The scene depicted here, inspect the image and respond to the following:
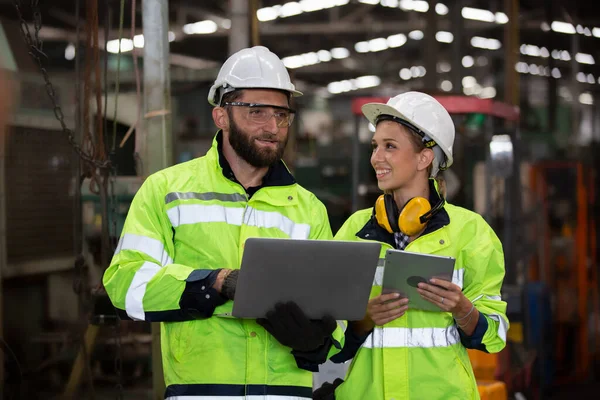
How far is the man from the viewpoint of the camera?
248 cm

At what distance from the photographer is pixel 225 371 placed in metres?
2.57

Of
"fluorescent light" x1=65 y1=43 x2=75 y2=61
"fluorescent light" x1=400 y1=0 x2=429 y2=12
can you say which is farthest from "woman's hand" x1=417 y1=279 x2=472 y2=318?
"fluorescent light" x1=400 y1=0 x2=429 y2=12

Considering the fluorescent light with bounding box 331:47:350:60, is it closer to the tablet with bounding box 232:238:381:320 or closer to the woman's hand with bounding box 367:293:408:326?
the woman's hand with bounding box 367:293:408:326

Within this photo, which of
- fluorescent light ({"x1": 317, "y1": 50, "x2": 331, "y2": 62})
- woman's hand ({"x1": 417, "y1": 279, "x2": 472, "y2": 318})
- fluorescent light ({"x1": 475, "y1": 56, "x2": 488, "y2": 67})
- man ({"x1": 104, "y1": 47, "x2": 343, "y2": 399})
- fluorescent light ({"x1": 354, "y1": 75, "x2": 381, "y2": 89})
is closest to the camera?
man ({"x1": 104, "y1": 47, "x2": 343, "y2": 399})

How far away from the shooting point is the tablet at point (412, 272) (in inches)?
101

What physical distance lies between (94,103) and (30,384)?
1.24 meters

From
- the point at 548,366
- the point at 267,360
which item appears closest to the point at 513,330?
the point at 548,366

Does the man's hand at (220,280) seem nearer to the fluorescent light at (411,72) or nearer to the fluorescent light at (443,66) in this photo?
the fluorescent light at (443,66)

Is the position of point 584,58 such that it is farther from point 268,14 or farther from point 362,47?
point 268,14

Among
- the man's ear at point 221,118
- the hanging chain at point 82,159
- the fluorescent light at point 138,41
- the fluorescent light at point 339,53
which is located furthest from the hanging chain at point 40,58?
the fluorescent light at point 339,53

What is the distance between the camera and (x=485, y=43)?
19.0 m

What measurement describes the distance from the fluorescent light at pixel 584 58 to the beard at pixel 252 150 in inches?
513

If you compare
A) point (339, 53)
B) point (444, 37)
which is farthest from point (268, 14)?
point (444, 37)

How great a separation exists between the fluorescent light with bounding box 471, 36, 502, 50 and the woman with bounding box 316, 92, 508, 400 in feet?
53.0
